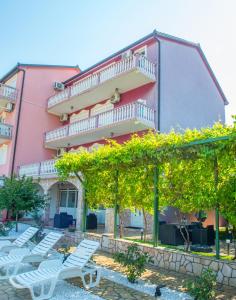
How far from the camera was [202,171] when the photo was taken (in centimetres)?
755

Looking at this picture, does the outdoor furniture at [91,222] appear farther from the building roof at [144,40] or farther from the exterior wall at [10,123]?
the building roof at [144,40]

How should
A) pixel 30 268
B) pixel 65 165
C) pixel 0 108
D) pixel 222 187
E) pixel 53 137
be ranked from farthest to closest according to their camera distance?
pixel 0 108
pixel 53 137
pixel 65 165
pixel 30 268
pixel 222 187

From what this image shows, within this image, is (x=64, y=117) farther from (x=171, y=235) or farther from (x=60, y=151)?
(x=171, y=235)

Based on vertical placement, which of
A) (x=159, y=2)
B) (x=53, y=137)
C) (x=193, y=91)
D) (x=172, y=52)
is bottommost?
(x=53, y=137)

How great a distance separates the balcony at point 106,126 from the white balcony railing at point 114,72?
2.20 m

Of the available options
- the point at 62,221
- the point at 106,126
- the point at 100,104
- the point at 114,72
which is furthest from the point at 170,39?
the point at 62,221

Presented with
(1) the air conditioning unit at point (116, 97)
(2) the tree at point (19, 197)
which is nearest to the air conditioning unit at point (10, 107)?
(1) the air conditioning unit at point (116, 97)

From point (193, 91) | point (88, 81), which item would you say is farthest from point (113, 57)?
point (193, 91)

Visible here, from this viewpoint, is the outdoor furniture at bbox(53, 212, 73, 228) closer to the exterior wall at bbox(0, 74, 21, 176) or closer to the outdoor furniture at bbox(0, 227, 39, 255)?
the outdoor furniture at bbox(0, 227, 39, 255)

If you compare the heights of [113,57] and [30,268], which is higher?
[113,57]

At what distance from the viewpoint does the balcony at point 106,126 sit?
51.8 ft

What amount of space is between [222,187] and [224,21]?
18.6 ft

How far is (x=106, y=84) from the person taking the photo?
1848 cm

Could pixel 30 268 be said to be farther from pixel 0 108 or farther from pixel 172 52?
pixel 0 108
